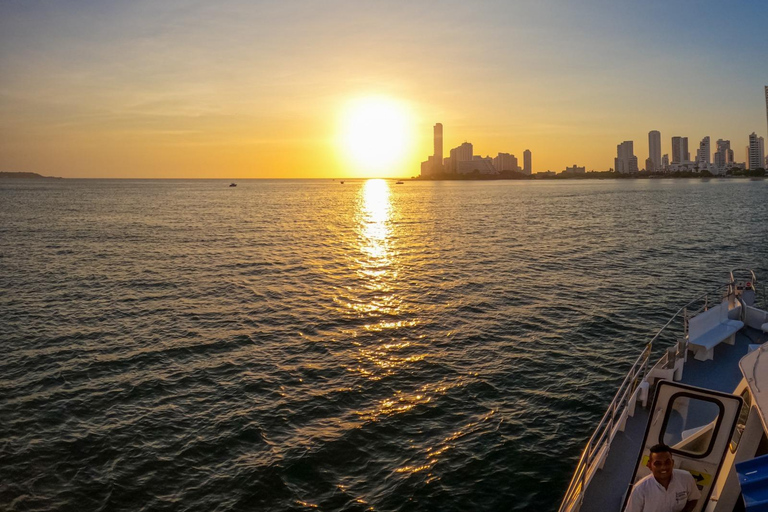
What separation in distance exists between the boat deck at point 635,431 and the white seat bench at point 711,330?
0.30 m

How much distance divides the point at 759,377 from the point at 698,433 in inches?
78.7

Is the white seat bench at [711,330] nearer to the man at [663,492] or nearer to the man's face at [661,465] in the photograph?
the man at [663,492]

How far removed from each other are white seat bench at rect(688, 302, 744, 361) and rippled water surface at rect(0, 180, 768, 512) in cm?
388

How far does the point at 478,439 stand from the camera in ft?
57.0

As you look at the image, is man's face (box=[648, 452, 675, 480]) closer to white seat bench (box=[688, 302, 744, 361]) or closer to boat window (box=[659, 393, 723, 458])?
boat window (box=[659, 393, 723, 458])

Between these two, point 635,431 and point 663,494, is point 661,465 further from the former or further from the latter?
point 635,431

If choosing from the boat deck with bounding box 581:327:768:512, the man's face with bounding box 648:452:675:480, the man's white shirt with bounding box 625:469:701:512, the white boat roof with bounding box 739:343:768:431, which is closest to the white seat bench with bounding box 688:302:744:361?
the boat deck with bounding box 581:327:768:512

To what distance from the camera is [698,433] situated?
10148 mm

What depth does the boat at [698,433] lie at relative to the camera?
28.2 ft

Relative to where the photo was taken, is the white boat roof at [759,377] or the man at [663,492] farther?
the man at [663,492]

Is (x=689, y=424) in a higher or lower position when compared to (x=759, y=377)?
lower

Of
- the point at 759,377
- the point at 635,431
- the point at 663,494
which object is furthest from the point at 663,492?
the point at 635,431

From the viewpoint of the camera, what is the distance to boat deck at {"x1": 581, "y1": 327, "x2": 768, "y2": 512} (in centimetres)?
1119

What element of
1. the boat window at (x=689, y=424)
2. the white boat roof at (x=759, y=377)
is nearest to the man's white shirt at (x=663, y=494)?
the boat window at (x=689, y=424)
